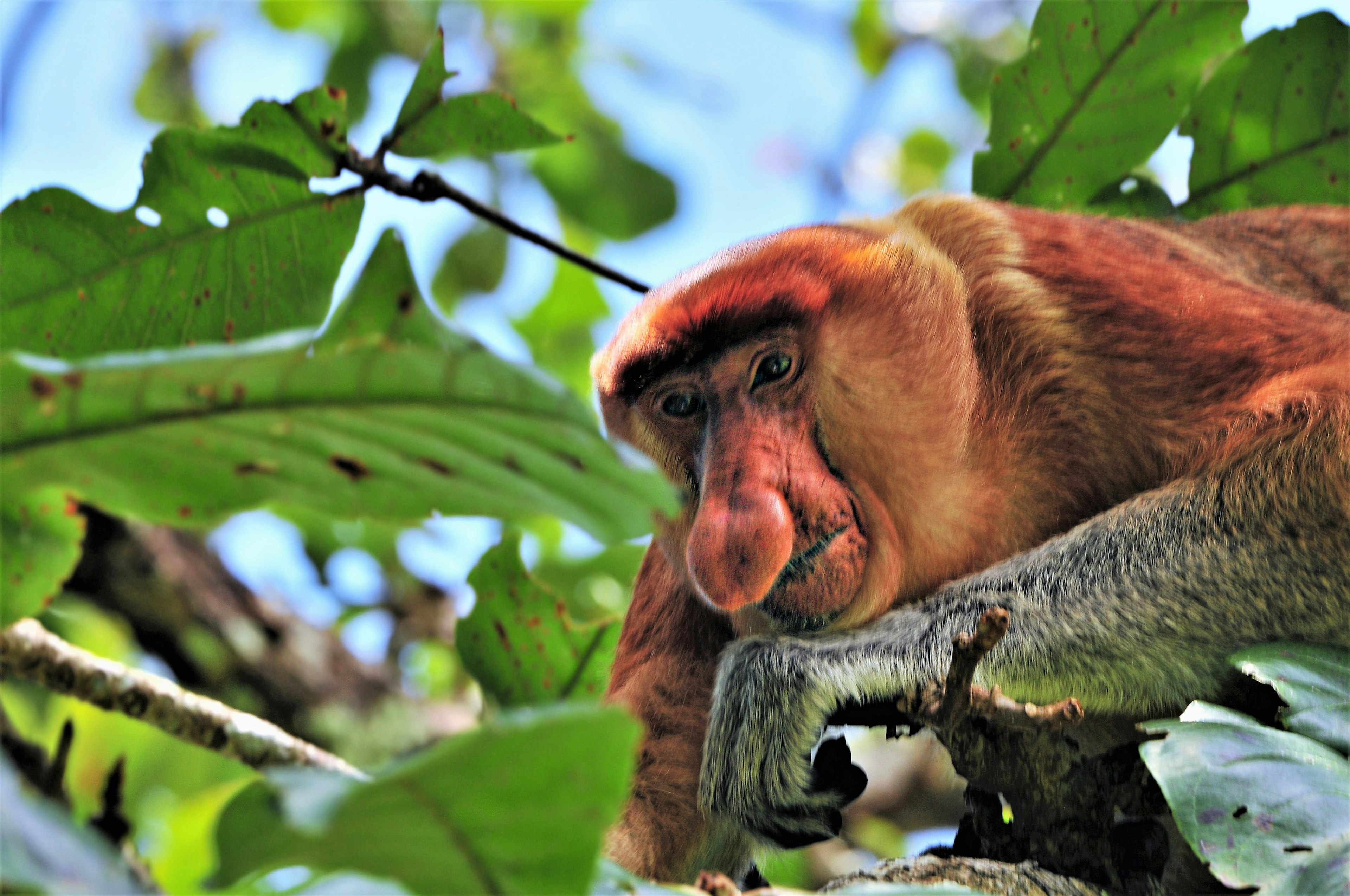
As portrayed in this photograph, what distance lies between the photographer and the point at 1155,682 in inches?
74.5

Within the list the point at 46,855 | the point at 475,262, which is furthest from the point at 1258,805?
the point at 475,262

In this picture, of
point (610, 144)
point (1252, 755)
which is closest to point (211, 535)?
point (610, 144)

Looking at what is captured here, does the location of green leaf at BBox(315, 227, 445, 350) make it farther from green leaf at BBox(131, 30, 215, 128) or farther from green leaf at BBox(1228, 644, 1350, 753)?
green leaf at BBox(131, 30, 215, 128)

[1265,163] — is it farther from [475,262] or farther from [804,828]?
[475,262]

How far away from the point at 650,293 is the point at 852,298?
0.42 metres

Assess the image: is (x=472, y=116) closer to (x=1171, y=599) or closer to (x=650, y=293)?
(x=650, y=293)

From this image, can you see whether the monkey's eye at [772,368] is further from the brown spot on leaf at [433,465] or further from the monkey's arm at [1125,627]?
the brown spot on leaf at [433,465]

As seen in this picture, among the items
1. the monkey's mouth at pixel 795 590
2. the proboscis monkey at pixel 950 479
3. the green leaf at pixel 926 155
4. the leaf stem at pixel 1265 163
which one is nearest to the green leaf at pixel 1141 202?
the leaf stem at pixel 1265 163

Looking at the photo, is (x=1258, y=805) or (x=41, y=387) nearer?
(x=41, y=387)

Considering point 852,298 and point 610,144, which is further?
point 610,144

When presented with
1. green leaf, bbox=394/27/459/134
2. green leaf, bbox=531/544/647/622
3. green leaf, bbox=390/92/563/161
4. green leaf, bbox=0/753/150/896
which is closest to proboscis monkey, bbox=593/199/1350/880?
green leaf, bbox=390/92/563/161

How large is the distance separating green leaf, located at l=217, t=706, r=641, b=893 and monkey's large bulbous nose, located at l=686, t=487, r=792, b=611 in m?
1.05

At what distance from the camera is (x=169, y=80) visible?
539cm

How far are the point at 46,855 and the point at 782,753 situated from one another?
144cm
